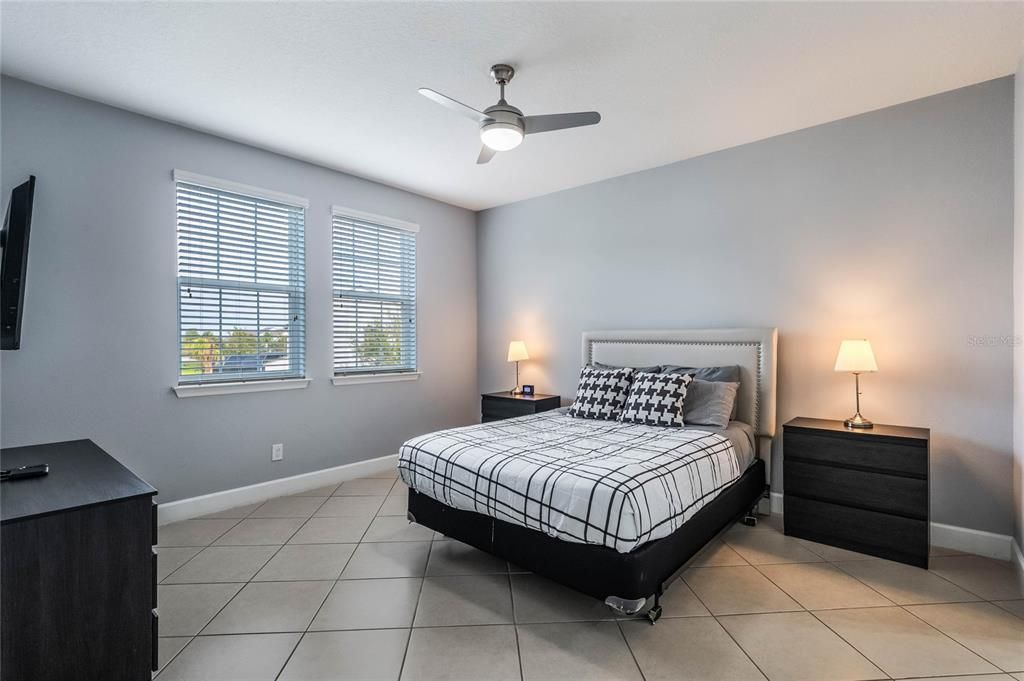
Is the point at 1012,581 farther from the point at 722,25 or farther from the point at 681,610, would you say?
the point at 722,25

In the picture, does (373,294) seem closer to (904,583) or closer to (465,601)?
(465,601)

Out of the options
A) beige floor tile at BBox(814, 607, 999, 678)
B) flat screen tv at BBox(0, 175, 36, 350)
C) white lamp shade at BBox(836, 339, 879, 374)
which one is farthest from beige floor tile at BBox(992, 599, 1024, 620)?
flat screen tv at BBox(0, 175, 36, 350)

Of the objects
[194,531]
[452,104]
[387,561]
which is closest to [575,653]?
[387,561]

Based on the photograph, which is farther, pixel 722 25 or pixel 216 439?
pixel 216 439

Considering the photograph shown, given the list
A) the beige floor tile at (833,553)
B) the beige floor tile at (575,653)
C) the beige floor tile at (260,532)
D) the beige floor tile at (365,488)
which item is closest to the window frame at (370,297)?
the beige floor tile at (365,488)

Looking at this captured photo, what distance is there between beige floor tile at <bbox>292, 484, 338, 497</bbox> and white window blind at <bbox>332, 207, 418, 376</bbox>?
0.95 meters

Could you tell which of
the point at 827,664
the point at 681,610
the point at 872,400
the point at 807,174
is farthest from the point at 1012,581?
the point at 807,174

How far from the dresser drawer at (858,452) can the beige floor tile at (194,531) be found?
3.61 meters

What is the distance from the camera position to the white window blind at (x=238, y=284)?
3328mm

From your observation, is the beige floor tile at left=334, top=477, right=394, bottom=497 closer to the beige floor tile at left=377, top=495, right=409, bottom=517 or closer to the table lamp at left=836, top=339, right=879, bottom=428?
the beige floor tile at left=377, top=495, right=409, bottom=517

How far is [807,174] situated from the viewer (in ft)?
10.9

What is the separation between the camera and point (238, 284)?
11.7 ft

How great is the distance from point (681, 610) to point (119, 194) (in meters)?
3.95

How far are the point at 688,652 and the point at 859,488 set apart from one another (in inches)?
62.7
